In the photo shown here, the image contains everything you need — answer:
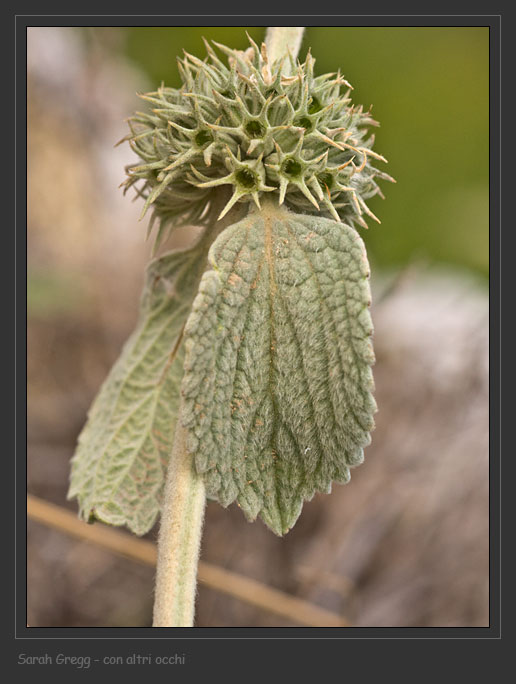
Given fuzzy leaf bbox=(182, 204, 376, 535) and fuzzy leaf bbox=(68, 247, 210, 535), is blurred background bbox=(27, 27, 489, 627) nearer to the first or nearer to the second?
fuzzy leaf bbox=(68, 247, 210, 535)

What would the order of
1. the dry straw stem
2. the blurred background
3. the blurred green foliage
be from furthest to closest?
the blurred green foliage
the blurred background
the dry straw stem

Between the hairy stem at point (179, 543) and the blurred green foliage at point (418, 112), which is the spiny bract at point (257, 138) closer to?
the hairy stem at point (179, 543)

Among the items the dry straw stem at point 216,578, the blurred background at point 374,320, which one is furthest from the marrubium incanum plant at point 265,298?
the blurred background at point 374,320

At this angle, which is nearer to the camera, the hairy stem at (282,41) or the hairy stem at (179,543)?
the hairy stem at (179,543)

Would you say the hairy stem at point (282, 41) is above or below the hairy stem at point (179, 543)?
above

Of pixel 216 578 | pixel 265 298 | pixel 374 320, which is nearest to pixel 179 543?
pixel 265 298

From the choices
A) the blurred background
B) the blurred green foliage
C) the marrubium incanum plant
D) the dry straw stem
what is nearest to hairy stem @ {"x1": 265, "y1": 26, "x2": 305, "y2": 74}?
the marrubium incanum plant
